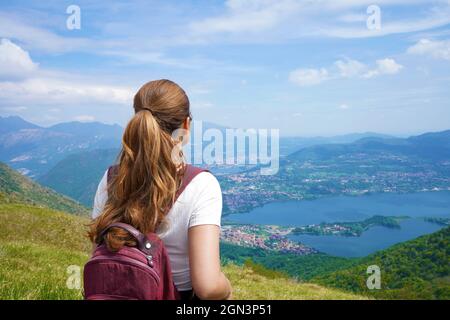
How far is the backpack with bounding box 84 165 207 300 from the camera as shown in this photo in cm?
356

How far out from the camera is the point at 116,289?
11.8 feet

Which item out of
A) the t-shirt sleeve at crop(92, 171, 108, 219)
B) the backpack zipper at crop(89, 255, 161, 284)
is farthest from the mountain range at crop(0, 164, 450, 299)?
the backpack zipper at crop(89, 255, 161, 284)

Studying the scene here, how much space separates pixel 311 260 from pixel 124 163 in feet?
421

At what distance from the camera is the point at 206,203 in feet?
12.6

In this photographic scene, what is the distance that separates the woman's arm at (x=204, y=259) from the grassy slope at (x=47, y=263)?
2230 millimetres

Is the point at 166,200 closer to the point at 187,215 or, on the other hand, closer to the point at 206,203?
the point at 187,215

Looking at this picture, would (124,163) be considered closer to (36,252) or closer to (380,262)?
(36,252)

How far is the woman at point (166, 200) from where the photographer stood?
3.73m

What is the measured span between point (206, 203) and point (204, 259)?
497 mm

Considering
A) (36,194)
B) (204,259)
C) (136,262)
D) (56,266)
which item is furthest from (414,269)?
(36,194)

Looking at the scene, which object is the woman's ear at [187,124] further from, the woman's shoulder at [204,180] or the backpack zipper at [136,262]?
the backpack zipper at [136,262]

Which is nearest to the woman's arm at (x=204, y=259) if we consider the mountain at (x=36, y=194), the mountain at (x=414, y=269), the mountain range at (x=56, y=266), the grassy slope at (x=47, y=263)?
the grassy slope at (x=47, y=263)

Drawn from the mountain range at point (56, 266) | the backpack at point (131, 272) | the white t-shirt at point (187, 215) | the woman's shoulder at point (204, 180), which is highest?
the woman's shoulder at point (204, 180)

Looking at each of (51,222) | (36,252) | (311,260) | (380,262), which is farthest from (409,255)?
(36,252)
